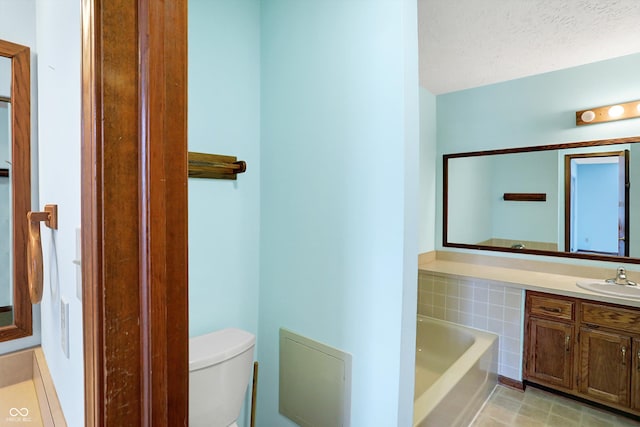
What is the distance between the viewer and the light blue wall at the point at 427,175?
120 inches

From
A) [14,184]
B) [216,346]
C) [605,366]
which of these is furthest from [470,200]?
[14,184]

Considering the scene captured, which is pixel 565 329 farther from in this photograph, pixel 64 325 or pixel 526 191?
pixel 64 325

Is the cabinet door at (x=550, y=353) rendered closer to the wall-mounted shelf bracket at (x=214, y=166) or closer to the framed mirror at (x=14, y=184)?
the wall-mounted shelf bracket at (x=214, y=166)

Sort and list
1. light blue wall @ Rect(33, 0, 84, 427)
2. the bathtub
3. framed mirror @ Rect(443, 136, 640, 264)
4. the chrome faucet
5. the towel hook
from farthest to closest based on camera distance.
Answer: framed mirror @ Rect(443, 136, 640, 264), the chrome faucet, the bathtub, the towel hook, light blue wall @ Rect(33, 0, 84, 427)

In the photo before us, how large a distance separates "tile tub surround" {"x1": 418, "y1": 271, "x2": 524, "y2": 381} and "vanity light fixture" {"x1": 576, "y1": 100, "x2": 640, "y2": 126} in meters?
1.44

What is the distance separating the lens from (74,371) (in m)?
0.69

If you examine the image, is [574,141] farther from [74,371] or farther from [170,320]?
[74,371]

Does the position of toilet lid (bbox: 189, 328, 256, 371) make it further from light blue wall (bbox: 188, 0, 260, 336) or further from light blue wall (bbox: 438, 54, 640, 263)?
light blue wall (bbox: 438, 54, 640, 263)

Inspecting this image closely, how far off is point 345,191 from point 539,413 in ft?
7.45

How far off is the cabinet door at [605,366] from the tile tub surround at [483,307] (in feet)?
1.27

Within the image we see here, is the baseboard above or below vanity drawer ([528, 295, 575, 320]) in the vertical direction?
below

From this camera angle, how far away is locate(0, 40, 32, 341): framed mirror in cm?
117

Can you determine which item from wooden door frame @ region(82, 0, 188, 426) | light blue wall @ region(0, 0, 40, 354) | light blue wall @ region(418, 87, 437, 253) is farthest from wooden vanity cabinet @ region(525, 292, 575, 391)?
light blue wall @ region(0, 0, 40, 354)

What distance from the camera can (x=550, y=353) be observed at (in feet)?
7.49
